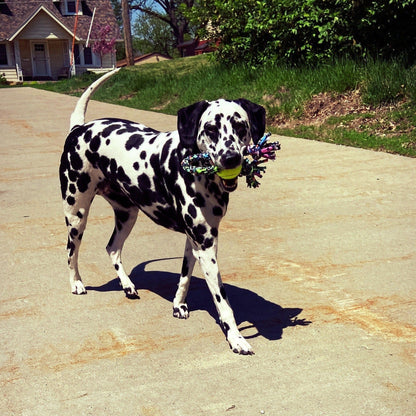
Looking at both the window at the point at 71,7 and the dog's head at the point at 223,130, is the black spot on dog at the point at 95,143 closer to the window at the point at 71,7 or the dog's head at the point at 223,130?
the dog's head at the point at 223,130

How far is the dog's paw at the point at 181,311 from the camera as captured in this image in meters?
5.26

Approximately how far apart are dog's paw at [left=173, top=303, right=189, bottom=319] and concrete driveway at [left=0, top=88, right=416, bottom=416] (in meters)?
0.06

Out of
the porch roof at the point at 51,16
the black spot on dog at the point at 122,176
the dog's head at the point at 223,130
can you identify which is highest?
the porch roof at the point at 51,16

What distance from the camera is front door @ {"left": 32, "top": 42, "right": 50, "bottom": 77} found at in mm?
46438

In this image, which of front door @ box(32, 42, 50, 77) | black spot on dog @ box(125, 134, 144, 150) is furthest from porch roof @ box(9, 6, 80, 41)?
Result: black spot on dog @ box(125, 134, 144, 150)

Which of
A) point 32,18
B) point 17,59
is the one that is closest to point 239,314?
point 17,59

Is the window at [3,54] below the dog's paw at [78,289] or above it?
above

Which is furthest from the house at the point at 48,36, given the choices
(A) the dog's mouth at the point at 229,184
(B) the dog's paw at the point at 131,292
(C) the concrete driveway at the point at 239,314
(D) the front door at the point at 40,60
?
(A) the dog's mouth at the point at 229,184

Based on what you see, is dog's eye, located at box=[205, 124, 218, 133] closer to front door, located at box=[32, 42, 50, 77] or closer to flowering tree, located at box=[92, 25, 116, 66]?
flowering tree, located at box=[92, 25, 116, 66]

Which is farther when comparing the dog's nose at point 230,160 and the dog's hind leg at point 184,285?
the dog's hind leg at point 184,285

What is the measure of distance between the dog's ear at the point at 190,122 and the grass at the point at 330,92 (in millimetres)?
7079

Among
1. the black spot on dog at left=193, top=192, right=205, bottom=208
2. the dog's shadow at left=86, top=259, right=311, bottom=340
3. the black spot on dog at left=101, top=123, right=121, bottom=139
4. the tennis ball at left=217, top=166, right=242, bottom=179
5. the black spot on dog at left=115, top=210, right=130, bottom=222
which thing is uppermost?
the black spot on dog at left=101, top=123, right=121, bottom=139

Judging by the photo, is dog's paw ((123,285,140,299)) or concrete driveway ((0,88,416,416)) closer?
concrete driveway ((0,88,416,416))

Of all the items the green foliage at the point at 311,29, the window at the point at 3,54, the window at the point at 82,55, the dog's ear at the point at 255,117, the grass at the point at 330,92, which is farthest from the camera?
the window at the point at 82,55
